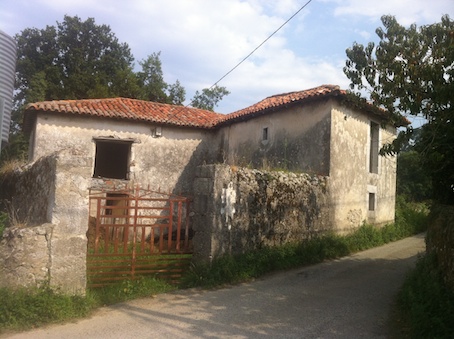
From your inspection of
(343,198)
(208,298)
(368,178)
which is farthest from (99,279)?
(368,178)

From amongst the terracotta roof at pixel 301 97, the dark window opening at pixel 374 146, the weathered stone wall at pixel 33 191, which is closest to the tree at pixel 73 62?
the terracotta roof at pixel 301 97

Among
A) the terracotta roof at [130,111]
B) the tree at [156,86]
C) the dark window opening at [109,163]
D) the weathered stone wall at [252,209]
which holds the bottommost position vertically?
the weathered stone wall at [252,209]

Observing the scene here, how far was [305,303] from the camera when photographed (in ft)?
21.2

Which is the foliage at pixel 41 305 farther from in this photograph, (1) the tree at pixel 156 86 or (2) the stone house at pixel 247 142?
(1) the tree at pixel 156 86

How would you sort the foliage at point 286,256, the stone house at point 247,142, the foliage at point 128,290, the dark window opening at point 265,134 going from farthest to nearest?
the dark window opening at point 265,134 < the stone house at point 247,142 < the foliage at point 286,256 < the foliage at point 128,290

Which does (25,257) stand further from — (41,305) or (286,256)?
(286,256)

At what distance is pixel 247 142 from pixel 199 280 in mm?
7938

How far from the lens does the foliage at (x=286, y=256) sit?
7676 mm

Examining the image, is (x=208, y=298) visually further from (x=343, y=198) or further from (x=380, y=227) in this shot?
(x=380, y=227)

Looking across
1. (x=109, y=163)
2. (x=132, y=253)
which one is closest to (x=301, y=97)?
(x=132, y=253)

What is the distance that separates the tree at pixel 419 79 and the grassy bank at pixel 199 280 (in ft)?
12.0

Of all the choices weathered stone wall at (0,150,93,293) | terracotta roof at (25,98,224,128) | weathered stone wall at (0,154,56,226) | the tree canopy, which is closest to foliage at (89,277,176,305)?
weathered stone wall at (0,150,93,293)

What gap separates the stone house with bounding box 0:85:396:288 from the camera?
11633 millimetres

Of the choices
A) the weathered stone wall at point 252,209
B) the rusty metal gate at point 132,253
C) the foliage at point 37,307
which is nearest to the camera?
the foliage at point 37,307
